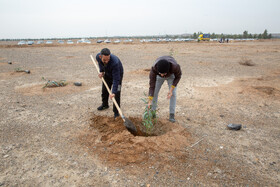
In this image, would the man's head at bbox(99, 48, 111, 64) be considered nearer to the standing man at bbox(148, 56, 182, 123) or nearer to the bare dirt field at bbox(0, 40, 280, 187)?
the standing man at bbox(148, 56, 182, 123)

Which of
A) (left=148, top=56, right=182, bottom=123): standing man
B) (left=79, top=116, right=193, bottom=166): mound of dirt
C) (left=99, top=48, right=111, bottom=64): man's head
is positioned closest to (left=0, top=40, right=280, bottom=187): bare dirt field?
(left=79, top=116, right=193, bottom=166): mound of dirt

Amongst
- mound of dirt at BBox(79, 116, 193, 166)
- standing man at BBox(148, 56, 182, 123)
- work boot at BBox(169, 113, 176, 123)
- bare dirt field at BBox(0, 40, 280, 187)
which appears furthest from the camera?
work boot at BBox(169, 113, 176, 123)

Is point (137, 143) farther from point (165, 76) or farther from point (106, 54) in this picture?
point (106, 54)

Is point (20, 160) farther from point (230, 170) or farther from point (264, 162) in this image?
point (264, 162)

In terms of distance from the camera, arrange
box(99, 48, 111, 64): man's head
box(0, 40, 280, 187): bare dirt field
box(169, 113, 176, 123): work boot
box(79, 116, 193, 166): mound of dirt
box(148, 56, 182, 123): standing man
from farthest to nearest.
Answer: box(169, 113, 176, 123): work boot
box(99, 48, 111, 64): man's head
box(148, 56, 182, 123): standing man
box(79, 116, 193, 166): mound of dirt
box(0, 40, 280, 187): bare dirt field

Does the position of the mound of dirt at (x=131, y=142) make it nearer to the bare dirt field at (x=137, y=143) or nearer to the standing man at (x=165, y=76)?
the bare dirt field at (x=137, y=143)

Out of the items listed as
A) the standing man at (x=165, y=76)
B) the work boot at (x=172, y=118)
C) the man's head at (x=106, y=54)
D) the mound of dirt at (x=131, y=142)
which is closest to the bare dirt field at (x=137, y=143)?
the mound of dirt at (x=131, y=142)

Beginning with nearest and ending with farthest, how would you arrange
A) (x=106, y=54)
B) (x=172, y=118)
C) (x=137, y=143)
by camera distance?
1. (x=137, y=143)
2. (x=106, y=54)
3. (x=172, y=118)

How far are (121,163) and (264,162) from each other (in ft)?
7.21

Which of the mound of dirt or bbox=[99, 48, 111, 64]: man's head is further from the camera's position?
bbox=[99, 48, 111, 64]: man's head

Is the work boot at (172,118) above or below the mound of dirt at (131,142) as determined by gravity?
above

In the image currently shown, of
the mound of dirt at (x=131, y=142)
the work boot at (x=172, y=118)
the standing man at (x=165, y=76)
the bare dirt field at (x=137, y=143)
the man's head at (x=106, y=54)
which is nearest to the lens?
the bare dirt field at (x=137, y=143)

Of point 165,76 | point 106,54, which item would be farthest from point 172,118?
point 106,54

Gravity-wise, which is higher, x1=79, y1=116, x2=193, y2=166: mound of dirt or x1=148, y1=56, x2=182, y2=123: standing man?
x1=148, y1=56, x2=182, y2=123: standing man
